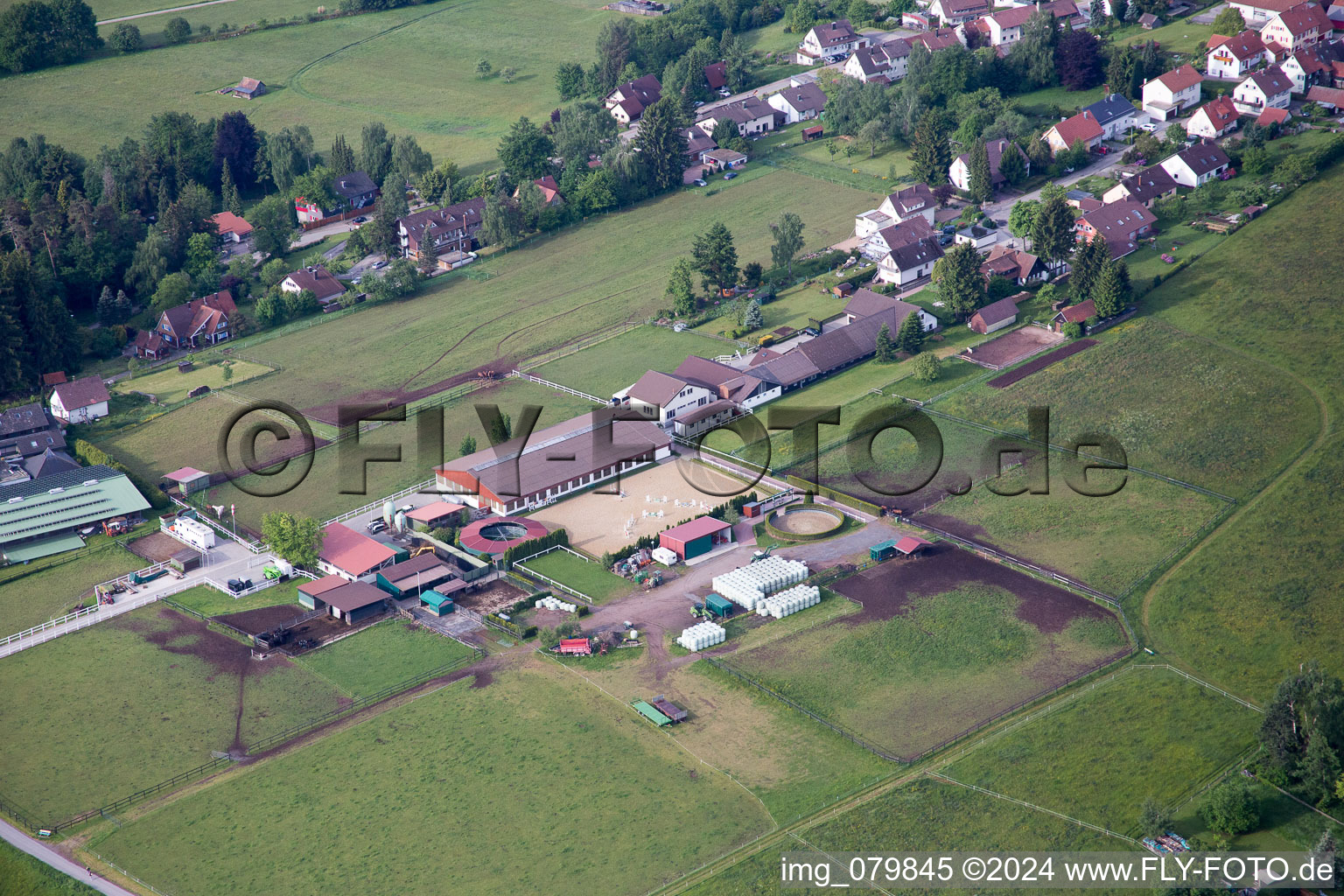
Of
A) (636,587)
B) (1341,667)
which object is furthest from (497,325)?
(1341,667)

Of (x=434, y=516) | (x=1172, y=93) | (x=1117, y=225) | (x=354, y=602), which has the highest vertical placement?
(x=1172, y=93)

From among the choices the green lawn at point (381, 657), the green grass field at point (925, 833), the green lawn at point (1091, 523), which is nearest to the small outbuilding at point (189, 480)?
the green lawn at point (381, 657)

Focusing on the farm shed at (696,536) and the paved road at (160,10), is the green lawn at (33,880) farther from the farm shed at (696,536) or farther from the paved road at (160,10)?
the paved road at (160,10)

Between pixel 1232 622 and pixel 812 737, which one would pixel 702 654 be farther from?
pixel 1232 622

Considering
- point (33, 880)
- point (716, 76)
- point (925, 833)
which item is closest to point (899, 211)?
point (716, 76)

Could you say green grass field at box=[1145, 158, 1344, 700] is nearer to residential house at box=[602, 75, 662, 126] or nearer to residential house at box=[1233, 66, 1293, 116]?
residential house at box=[1233, 66, 1293, 116]

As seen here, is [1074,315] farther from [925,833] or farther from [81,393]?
[81,393]
